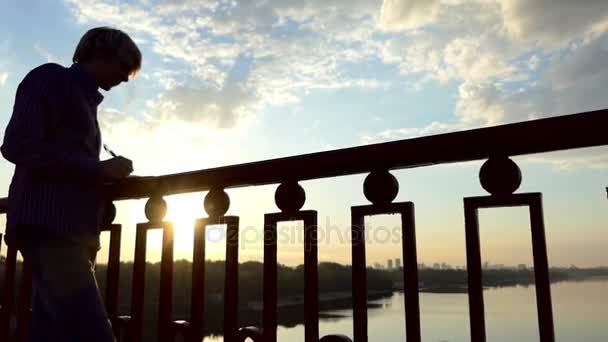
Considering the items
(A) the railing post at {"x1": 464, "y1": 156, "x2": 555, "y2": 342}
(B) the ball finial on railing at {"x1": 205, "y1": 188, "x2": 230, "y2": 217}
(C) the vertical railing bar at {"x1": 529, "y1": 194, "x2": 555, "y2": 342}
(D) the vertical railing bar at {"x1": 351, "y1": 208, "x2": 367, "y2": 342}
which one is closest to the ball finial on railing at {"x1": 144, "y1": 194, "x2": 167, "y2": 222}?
(B) the ball finial on railing at {"x1": 205, "y1": 188, "x2": 230, "y2": 217}

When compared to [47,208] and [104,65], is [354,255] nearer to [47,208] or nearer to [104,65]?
[47,208]

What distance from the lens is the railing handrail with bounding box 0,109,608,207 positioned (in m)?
0.87

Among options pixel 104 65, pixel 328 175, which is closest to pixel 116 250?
pixel 104 65

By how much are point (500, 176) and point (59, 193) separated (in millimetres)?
1150

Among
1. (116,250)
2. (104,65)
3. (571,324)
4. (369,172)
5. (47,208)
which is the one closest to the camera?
(369,172)

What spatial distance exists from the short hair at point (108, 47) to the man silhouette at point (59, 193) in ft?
0.40

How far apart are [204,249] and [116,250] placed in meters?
0.52

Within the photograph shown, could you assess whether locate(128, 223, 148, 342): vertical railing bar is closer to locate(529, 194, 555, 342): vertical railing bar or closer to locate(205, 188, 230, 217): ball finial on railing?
locate(205, 188, 230, 217): ball finial on railing

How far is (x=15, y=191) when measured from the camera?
4.40 ft

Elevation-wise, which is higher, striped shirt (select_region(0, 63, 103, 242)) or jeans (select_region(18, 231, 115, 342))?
striped shirt (select_region(0, 63, 103, 242))

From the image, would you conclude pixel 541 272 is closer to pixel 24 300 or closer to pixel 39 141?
pixel 39 141

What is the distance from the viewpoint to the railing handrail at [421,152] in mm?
870

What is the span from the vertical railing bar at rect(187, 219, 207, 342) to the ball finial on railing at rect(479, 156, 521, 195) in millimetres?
921

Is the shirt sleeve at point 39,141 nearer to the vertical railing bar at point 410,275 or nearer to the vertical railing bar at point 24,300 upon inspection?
the vertical railing bar at point 410,275
